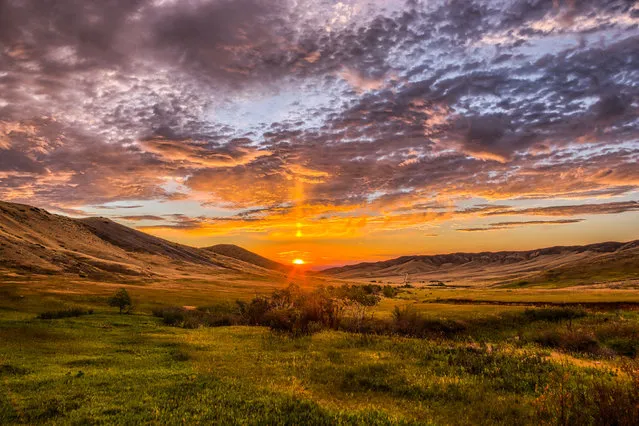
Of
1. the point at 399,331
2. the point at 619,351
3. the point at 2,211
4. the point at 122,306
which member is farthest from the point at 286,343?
the point at 2,211

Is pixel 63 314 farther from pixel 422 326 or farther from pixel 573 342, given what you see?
pixel 573 342

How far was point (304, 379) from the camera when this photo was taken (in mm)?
18234

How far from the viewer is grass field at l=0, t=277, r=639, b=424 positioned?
1333 cm

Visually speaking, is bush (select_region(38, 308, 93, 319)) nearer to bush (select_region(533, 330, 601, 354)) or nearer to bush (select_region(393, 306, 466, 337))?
bush (select_region(393, 306, 466, 337))

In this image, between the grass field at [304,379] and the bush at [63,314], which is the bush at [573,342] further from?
the bush at [63,314]

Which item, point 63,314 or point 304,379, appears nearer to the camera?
point 304,379

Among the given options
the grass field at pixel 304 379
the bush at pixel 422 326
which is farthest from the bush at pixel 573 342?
the bush at pixel 422 326

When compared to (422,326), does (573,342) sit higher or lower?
lower

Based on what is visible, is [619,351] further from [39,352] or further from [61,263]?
[61,263]

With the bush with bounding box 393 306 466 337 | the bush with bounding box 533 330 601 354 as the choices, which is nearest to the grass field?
the bush with bounding box 533 330 601 354

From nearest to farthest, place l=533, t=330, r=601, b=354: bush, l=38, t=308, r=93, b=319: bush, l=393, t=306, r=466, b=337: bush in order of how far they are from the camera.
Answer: l=533, t=330, r=601, b=354: bush
l=393, t=306, r=466, b=337: bush
l=38, t=308, r=93, b=319: bush

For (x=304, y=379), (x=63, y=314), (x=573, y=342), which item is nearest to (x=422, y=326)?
(x=573, y=342)

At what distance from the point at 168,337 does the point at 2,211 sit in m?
195

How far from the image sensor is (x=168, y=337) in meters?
31.1
